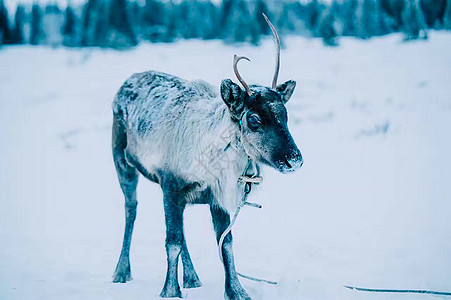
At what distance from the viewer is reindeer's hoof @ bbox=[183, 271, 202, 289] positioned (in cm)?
429

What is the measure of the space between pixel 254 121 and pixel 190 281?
169 centimetres

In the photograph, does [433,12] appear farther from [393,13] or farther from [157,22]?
[157,22]

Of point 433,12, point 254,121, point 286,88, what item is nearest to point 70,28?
point 433,12

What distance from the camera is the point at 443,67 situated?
1438 cm

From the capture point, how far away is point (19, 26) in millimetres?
24312

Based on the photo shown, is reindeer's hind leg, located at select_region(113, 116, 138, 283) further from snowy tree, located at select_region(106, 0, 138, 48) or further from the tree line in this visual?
snowy tree, located at select_region(106, 0, 138, 48)

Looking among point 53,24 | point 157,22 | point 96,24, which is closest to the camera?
point 96,24

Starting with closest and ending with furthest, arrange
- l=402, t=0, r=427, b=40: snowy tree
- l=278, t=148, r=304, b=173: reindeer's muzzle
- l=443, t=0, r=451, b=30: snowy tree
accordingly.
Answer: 1. l=278, t=148, r=304, b=173: reindeer's muzzle
2. l=443, t=0, r=451, b=30: snowy tree
3. l=402, t=0, r=427, b=40: snowy tree

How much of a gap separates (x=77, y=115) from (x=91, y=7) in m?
11.7

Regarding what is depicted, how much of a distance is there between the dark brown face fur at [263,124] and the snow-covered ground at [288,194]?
31.1 inches

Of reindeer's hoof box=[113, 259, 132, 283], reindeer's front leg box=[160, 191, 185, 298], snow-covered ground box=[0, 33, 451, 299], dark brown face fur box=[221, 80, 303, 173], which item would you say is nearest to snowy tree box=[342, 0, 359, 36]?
snow-covered ground box=[0, 33, 451, 299]

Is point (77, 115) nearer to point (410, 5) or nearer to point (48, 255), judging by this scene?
point (48, 255)

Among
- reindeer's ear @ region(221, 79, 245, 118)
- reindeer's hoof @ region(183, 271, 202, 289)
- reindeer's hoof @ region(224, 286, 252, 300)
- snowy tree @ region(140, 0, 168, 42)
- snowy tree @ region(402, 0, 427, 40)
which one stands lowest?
reindeer's hoof @ region(183, 271, 202, 289)

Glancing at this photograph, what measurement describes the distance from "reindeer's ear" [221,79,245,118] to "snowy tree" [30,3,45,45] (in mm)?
22973
